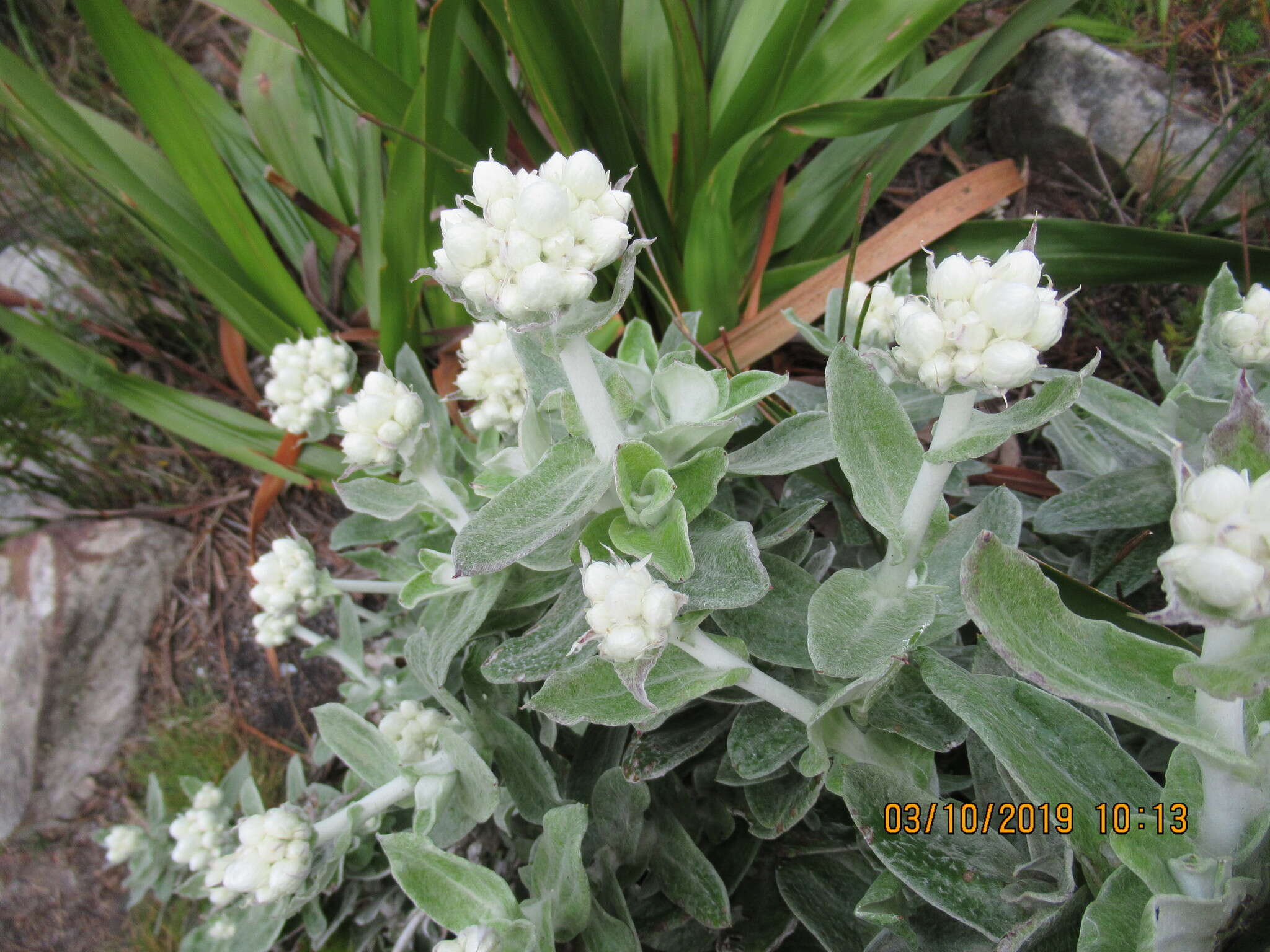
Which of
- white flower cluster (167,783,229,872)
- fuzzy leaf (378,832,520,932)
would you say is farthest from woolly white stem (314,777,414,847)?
white flower cluster (167,783,229,872)

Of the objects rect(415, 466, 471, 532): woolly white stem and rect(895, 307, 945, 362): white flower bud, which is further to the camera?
rect(415, 466, 471, 532): woolly white stem

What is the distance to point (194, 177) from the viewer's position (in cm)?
175

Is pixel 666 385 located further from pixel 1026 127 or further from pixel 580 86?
pixel 1026 127

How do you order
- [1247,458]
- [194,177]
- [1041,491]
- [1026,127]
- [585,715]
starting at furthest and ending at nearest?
[1026,127]
[194,177]
[1041,491]
[585,715]
[1247,458]

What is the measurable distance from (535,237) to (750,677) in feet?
1.69

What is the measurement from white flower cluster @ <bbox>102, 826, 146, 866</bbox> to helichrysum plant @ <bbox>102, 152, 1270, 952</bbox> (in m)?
0.32

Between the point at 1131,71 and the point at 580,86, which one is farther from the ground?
the point at 580,86

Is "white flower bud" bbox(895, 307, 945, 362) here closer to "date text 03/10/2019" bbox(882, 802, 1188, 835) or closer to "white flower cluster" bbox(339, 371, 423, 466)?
"date text 03/10/2019" bbox(882, 802, 1188, 835)

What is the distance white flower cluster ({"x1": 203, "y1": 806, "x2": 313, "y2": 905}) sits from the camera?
1043mm

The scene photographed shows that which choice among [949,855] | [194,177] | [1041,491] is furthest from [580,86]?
[949,855]

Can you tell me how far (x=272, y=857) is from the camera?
106 centimetres

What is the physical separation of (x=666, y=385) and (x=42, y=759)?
2.23m

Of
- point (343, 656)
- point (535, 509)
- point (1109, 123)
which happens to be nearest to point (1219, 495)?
point (535, 509)

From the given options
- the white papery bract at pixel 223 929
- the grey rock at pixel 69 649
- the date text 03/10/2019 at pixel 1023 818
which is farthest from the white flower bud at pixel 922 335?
the grey rock at pixel 69 649
